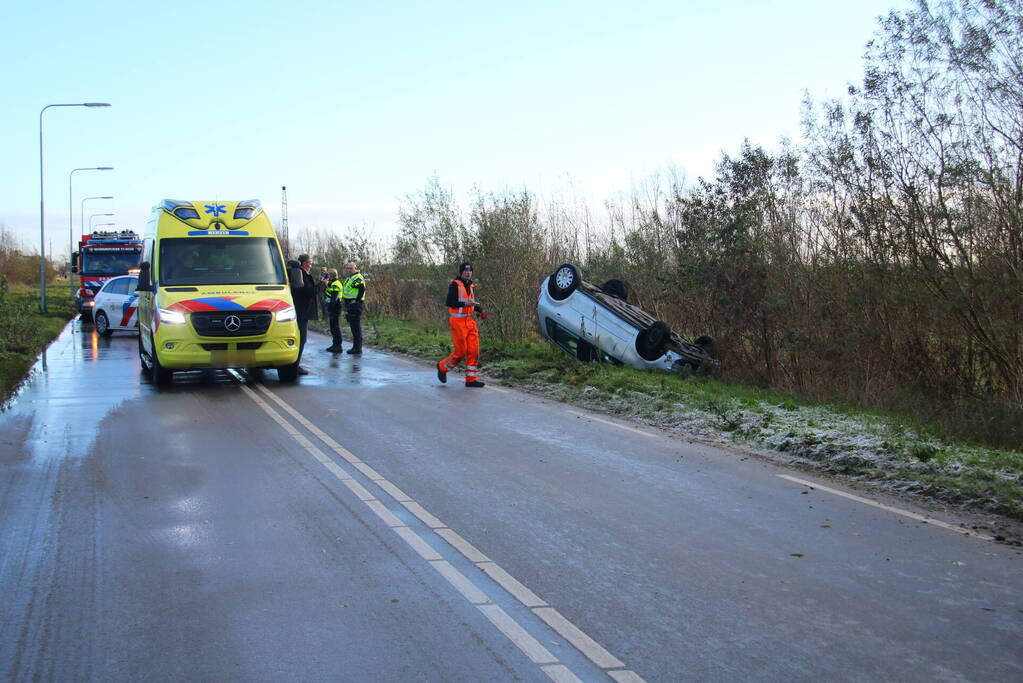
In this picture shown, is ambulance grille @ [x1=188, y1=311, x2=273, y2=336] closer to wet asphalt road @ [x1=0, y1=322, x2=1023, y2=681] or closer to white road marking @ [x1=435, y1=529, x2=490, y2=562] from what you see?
wet asphalt road @ [x1=0, y1=322, x2=1023, y2=681]

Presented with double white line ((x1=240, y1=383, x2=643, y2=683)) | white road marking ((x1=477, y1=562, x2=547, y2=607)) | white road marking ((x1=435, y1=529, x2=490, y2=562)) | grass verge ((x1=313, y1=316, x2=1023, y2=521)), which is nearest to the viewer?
double white line ((x1=240, y1=383, x2=643, y2=683))

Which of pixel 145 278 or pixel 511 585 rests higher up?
pixel 145 278

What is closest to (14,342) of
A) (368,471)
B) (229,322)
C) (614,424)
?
(229,322)

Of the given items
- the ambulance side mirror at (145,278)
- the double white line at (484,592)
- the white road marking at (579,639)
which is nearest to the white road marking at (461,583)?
the double white line at (484,592)

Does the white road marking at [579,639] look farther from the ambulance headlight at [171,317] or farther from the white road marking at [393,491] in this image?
the ambulance headlight at [171,317]

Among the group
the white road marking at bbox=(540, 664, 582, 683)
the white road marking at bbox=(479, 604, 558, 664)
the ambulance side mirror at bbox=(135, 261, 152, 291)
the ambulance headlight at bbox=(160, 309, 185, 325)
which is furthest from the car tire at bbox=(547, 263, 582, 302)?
the white road marking at bbox=(540, 664, 582, 683)

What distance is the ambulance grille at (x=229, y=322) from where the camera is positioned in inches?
557

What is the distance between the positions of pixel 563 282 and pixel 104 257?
77.2 ft

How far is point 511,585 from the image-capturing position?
5.40 meters

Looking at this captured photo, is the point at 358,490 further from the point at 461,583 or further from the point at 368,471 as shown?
the point at 461,583

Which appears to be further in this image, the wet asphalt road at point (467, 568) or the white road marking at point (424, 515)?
the white road marking at point (424, 515)

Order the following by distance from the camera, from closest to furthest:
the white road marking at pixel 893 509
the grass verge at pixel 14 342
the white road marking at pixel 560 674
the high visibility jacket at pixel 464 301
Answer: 1. the white road marking at pixel 560 674
2. the white road marking at pixel 893 509
3. the high visibility jacket at pixel 464 301
4. the grass verge at pixel 14 342

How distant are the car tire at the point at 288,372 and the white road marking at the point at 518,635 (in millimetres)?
10676

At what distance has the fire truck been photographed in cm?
3353
